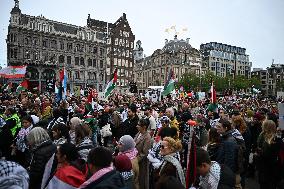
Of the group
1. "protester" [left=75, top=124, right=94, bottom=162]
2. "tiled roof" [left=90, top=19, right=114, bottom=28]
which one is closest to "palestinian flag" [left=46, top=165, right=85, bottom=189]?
"protester" [left=75, top=124, right=94, bottom=162]

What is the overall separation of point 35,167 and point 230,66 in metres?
119

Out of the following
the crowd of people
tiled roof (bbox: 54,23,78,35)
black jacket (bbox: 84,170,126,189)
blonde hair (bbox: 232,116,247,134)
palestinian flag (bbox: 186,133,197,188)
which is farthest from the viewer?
tiled roof (bbox: 54,23,78,35)

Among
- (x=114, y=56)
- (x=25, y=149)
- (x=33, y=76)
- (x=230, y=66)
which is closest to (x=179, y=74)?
(x=114, y=56)

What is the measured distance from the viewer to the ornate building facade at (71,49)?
59.1m

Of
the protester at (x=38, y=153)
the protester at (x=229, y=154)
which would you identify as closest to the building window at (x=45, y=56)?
the protester at (x=38, y=153)

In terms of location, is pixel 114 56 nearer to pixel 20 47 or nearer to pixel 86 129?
pixel 20 47

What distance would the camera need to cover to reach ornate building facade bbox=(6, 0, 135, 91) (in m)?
59.1

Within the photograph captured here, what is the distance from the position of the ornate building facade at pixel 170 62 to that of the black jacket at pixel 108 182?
8361 cm

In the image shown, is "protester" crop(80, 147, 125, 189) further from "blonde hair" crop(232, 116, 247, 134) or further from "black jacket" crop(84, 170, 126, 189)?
"blonde hair" crop(232, 116, 247, 134)

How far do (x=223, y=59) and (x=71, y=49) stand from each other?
64252mm

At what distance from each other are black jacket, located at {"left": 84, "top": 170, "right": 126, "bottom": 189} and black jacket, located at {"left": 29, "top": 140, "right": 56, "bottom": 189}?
156cm

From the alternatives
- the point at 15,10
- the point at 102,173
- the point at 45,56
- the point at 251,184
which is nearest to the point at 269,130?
the point at 251,184

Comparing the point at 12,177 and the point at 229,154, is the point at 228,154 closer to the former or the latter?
the point at 229,154

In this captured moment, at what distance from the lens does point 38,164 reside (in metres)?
4.71
